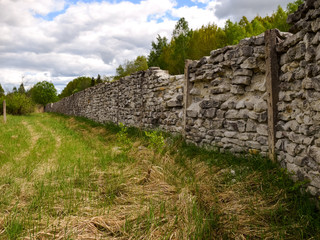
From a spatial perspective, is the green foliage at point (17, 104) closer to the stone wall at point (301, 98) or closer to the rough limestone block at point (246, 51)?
the rough limestone block at point (246, 51)

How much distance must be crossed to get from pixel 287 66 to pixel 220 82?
1621 mm


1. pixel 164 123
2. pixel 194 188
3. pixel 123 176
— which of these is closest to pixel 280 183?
pixel 194 188

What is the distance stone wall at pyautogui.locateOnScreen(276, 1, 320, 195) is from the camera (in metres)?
2.76

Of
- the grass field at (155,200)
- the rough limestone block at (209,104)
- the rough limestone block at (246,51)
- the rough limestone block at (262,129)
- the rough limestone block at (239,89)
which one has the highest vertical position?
the rough limestone block at (246,51)

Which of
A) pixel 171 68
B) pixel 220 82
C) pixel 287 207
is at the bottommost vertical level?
pixel 287 207

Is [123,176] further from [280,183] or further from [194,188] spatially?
[280,183]

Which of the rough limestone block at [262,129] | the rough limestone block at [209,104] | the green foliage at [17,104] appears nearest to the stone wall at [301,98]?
the rough limestone block at [262,129]

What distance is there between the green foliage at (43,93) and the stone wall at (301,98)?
44.2 m

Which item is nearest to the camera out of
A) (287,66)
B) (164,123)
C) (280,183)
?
(280,183)

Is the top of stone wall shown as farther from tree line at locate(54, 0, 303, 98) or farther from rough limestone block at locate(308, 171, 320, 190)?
tree line at locate(54, 0, 303, 98)

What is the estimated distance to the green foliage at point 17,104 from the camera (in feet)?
67.5

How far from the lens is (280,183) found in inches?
123

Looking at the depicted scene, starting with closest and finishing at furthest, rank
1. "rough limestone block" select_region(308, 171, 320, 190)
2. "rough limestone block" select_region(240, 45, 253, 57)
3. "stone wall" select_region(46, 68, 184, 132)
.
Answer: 1. "rough limestone block" select_region(308, 171, 320, 190)
2. "rough limestone block" select_region(240, 45, 253, 57)
3. "stone wall" select_region(46, 68, 184, 132)

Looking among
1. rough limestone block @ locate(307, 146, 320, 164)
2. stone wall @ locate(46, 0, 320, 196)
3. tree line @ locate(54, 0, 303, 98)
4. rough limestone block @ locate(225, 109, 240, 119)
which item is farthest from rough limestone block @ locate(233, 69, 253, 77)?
tree line @ locate(54, 0, 303, 98)
